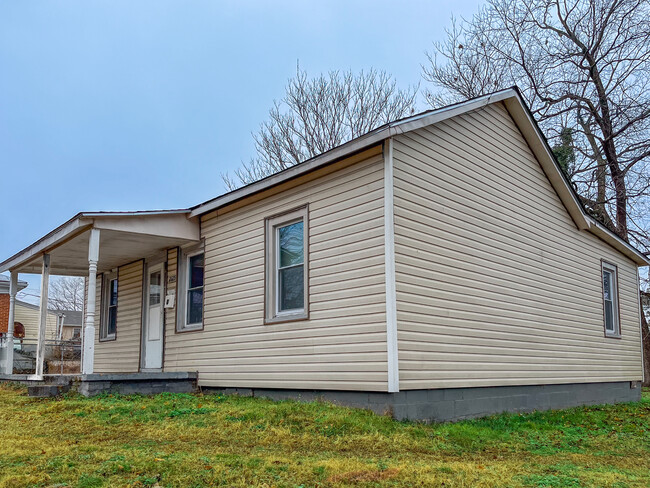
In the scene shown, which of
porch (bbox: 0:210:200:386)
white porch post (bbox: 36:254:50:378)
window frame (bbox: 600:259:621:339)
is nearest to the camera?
porch (bbox: 0:210:200:386)

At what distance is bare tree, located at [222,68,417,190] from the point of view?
88.5 feet

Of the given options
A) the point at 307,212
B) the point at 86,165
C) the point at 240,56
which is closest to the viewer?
the point at 307,212

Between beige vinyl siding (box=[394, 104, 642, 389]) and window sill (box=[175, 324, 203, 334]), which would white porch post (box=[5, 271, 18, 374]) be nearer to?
window sill (box=[175, 324, 203, 334])

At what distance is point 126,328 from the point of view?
13.5 metres

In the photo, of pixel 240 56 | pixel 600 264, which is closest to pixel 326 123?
pixel 600 264

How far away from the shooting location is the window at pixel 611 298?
1418 cm

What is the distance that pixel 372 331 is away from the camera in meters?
7.88

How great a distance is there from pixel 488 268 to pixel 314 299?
9.66 feet

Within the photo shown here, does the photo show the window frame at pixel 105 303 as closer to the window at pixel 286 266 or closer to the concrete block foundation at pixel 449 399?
the concrete block foundation at pixel 449 399

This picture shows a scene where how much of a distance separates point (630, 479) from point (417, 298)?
3.27 metres

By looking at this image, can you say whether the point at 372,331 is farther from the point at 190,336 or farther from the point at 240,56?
the point at 240,56

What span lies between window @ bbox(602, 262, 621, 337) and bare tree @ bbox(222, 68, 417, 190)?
14.2 meters

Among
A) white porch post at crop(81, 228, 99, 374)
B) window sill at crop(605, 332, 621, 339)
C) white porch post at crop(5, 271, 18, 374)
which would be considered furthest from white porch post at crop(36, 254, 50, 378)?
window sill at crop(605, 332, 621, 339)

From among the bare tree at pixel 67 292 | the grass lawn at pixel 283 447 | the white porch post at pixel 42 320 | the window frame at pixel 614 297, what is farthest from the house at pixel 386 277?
the bare tree at pixel 67 292
